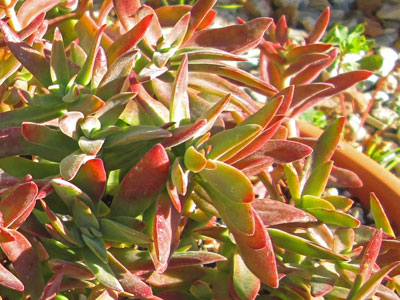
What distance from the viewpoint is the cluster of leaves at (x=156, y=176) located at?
80 centimetres

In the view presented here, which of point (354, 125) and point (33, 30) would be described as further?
point (354, 125)

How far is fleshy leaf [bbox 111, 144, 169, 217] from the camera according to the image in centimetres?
Result: 79

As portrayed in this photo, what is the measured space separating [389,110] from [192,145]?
1.55 meters

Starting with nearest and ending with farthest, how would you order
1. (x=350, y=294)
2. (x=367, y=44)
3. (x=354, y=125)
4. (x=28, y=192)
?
(x=28, y=192), (x=350, y=294), (x=354, y=125), (x=367, y=44)

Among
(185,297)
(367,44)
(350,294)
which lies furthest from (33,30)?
(367,44)

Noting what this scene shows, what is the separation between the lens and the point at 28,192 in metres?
0.75

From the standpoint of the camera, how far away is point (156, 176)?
0.81 m

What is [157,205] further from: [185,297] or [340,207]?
[340,207]

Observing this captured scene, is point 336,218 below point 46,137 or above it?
below

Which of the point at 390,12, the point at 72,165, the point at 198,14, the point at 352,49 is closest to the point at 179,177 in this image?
the point at 72,165

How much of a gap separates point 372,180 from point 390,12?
1.34 metres

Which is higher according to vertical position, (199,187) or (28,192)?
(28,192)

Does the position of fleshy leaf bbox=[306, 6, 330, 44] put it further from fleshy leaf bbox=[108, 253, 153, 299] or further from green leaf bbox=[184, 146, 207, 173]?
fleshy leaf bbox=[108, 253, 153, 299]

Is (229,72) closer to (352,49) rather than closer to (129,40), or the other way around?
(129,40)
